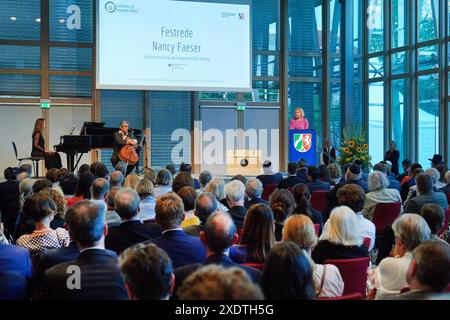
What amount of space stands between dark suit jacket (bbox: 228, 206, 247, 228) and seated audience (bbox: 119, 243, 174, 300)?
270 centimetres

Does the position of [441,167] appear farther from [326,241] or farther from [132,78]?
[132,78]

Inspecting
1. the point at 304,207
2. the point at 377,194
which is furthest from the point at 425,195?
the point at 304,207

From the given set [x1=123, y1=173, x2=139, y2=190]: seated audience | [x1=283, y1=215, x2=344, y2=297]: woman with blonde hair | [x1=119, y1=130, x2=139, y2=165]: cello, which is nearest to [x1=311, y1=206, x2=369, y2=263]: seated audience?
[x1=283, y1=215, x2=344, y2=297]: woman with blonde hair

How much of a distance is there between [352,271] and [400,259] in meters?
0.28

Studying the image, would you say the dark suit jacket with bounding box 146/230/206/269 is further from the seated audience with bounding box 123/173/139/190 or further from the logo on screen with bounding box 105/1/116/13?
the logo on screen with bounding box 105/1/116/13

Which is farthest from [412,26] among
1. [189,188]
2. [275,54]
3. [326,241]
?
[326,241]

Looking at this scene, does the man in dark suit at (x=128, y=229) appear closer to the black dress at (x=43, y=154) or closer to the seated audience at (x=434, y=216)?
the seated audience at (x=434, y=216)

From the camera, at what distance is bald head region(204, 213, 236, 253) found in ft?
9.52

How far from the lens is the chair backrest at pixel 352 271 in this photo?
320 cm

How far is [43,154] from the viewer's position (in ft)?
36.9

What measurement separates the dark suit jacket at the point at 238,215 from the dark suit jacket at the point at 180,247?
123cm

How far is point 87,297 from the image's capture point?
257 cm

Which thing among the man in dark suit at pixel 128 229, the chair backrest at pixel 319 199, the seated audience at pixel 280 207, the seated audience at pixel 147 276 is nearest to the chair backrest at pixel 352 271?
the seated audience at pixel 280 207
